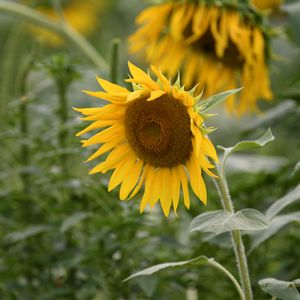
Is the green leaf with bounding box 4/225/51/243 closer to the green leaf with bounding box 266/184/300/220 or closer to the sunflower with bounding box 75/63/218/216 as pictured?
the sunflower with bounding box 75/63/218/216

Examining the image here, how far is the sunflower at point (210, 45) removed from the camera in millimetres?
1594

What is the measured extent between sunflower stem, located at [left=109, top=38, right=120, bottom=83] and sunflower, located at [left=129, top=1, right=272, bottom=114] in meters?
0.25

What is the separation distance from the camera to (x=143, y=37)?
1723mm

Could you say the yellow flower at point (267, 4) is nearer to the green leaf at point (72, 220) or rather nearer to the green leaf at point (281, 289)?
the green leaf at point (72, 220)

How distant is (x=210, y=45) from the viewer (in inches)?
67.8

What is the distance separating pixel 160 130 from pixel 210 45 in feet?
2.33

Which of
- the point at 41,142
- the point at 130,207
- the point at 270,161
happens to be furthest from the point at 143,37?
the point at 130,207

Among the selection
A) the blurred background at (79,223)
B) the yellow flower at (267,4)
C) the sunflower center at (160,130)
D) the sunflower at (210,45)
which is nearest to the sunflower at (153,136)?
the sunflower center at (160,130)

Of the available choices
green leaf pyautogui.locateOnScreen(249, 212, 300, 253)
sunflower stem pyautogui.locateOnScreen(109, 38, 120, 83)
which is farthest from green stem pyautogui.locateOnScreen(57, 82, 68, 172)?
green leaf pyautogui.locateOnScreen(249, 212, 300, 253)

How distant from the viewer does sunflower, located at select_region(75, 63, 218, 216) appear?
3.25 feet

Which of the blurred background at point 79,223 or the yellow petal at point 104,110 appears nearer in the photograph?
the yellow petal at point 104,110

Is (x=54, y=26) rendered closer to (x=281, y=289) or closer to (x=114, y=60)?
(x=114, y=60)

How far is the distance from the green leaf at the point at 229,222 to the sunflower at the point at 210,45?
58 centimetres

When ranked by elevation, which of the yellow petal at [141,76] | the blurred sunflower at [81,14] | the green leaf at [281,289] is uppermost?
the blurred sunflower at [81,14]
